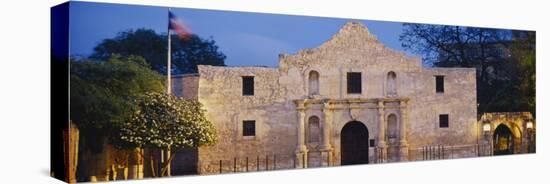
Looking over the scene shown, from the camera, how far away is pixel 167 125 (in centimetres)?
1630

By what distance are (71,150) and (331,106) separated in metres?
6.15

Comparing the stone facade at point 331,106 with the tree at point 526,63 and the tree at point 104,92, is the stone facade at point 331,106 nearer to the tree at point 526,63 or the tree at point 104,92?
the tree at point 104,92

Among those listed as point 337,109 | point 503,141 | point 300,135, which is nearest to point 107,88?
point 300,135

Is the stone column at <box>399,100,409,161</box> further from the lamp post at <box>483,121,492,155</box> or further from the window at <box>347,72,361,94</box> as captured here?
the lamp post at <box>483,121,492,155</box>

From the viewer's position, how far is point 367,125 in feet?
62.3

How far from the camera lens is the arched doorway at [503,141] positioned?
68.8ft

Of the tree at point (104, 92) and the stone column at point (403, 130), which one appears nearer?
the tree at point (104, 92)

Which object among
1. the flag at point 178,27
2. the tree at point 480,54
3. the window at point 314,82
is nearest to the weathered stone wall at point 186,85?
the flag at point 178,27

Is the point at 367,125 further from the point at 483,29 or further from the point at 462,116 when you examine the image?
the point at 483,29

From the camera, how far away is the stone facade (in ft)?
56.5

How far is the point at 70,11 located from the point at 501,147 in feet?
38.7

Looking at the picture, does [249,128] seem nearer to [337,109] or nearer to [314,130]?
[314,130]

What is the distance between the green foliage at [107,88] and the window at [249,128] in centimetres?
220

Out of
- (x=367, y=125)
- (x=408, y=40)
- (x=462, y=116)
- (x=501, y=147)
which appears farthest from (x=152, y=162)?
(x=501, y=147)
